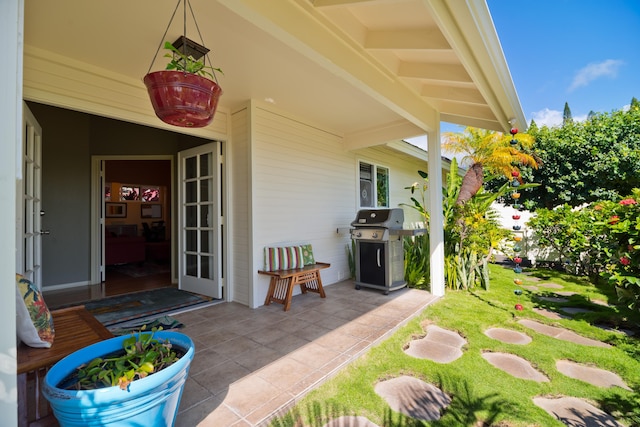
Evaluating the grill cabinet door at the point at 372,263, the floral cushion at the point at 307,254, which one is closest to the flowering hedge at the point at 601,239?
the grill cabinet door at the point at 372,263

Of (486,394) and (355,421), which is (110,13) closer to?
(355,421)

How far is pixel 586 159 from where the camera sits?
835 centimetres

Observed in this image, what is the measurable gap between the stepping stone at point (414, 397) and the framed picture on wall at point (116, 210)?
9.57 metres

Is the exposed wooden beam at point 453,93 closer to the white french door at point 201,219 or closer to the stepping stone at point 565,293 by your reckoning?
the white french door at point 201,219

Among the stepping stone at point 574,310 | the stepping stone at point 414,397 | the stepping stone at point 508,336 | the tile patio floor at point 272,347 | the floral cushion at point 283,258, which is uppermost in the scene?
the floral cushion at point 283,258

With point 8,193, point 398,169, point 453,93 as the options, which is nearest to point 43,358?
point 8,193

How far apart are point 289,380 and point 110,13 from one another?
9.92ft

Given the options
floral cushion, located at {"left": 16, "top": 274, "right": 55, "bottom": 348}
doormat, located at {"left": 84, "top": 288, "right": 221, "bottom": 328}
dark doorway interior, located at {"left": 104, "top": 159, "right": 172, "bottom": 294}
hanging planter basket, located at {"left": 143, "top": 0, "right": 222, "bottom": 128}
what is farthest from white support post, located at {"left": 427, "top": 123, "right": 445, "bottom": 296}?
dark doorway interior, located at {"left": 104, "top": 159, "right": 172, "bottom": 294}

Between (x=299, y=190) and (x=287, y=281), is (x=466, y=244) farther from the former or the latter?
(x=287, y=281)

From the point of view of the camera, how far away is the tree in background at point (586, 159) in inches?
308

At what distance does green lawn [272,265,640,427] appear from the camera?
70.8 inches

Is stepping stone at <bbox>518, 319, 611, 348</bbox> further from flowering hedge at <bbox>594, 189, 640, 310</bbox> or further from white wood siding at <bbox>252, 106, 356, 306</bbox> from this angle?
white wood siding at <bbox>252, 106, 356, 306</bbox>

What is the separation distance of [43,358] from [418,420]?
2.05m

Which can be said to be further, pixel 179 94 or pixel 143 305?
pixel 143 305
